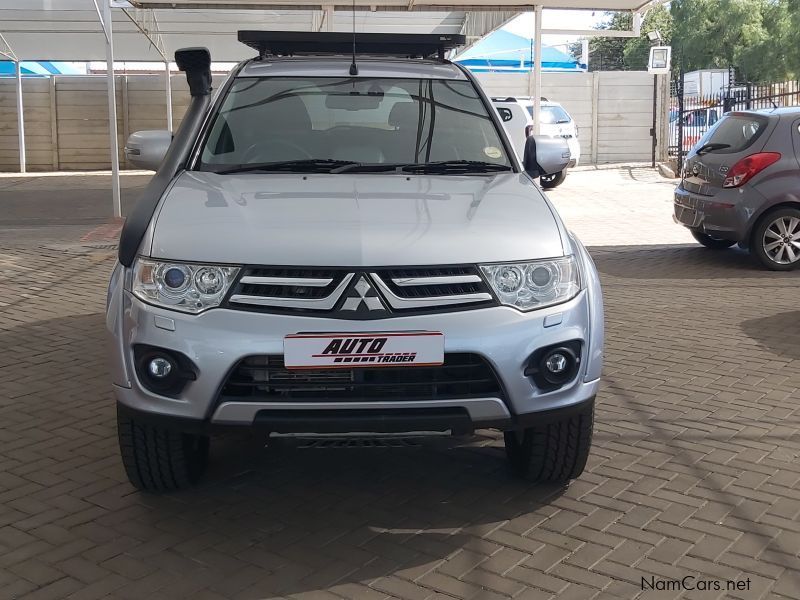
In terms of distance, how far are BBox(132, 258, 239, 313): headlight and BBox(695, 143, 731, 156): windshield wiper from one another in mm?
8038

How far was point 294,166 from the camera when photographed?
475cm

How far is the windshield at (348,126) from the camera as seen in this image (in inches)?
193

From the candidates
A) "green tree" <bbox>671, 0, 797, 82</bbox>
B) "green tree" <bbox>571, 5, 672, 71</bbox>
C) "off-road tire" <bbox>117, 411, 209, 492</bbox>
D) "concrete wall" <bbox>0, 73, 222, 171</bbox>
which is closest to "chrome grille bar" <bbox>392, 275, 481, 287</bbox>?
"off-road tire" <bbox>117, 411, 209, 492</bbox>

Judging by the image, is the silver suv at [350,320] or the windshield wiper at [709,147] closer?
the silver suv at [350,320]

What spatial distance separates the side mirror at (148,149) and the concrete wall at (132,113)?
21888 mm

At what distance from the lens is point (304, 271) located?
371cm

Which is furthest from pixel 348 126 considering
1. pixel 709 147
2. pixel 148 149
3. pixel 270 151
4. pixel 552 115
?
pixel 552 115

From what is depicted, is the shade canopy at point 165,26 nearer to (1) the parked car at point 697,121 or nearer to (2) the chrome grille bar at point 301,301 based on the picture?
(1) the parked car at point 697,121

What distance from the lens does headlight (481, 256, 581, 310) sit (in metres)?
3.79

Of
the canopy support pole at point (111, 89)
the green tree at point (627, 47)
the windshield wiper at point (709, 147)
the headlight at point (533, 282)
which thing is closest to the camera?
the headlight at point (533, 282)

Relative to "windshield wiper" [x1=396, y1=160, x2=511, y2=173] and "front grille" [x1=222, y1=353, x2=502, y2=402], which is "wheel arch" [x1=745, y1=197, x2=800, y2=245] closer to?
"windshield wiper" [x1=396, y1=160, x2=511, y2=173]

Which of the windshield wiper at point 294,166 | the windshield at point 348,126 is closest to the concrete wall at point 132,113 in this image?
the windshield at point 348,126

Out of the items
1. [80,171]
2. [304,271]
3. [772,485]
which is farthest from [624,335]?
[80,171]

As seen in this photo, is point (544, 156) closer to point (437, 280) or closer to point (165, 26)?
point (437, 280)
